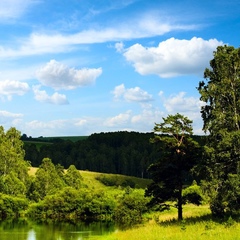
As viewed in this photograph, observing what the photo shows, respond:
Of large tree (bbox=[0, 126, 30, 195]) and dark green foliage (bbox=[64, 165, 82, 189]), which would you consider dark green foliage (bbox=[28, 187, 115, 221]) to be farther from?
dark green foliage (bbox=[64, 165, 82, 189])

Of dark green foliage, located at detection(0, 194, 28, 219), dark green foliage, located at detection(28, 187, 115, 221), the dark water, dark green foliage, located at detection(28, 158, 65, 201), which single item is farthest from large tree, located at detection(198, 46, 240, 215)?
dark green foliage, located at detection(28, 158, 65, 201)

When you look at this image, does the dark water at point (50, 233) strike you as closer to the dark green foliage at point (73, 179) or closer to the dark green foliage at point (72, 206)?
the dark green foliage at point (72, 206)

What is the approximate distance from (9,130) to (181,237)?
108349 millimetres

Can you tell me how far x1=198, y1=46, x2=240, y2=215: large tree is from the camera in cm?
4053

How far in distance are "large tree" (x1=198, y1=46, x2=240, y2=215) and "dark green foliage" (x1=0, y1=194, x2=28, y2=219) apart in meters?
77.6

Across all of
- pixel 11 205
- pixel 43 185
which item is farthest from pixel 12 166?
pixel 11 205

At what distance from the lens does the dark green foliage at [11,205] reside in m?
108

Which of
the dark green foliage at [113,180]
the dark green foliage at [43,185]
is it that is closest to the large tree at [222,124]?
→ the dark green foliage at [43,185]

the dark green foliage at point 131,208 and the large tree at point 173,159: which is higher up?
the large tree at point 173,159

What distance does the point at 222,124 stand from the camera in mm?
42344

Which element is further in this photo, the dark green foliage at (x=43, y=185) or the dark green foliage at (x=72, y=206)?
the dark green foliage at (x=43, y=185)

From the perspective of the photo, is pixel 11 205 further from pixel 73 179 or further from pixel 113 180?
pixel 113 180

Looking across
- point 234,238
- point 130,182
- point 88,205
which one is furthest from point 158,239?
point 130,182

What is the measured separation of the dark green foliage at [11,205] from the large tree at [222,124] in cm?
7763
